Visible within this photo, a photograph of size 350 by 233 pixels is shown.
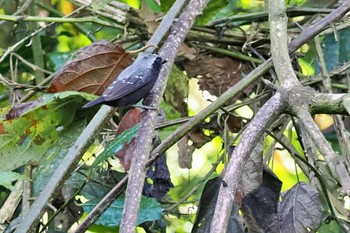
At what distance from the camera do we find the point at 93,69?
1.89 m

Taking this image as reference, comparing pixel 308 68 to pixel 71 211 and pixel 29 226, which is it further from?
pixel 29 226

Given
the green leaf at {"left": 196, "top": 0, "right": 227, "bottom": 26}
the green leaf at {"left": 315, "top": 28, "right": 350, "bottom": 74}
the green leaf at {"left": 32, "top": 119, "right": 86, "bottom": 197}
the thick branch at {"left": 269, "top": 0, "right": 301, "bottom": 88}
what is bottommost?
the green leaf at {"left": 32, "top": 119, "right": 86, "bottom": 197}

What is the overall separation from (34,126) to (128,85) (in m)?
0.36

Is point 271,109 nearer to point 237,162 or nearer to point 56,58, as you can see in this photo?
point 237,162

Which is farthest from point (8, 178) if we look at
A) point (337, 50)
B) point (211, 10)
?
point (337, 50)

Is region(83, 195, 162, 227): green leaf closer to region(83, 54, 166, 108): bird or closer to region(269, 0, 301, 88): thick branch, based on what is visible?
region(83, 54, 166, 108): bird

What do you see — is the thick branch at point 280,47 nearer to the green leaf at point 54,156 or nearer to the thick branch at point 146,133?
the thick branch at point 146,133

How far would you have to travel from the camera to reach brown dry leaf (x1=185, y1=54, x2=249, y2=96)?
2.22 m

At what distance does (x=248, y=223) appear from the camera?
1497 mm

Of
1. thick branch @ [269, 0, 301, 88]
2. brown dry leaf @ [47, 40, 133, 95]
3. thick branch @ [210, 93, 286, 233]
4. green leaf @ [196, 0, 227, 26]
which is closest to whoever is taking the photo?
thick branch @ [210, 93, 286, 233]

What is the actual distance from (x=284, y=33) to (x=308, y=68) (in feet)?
2.72

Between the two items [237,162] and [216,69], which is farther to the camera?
[216,69]

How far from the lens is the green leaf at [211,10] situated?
84.4 inches

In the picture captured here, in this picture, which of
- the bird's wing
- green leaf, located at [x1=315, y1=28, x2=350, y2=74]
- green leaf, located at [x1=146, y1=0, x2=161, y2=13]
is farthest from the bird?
green leaf, located at [x1=315, y1=28, x2=350, y2=74]
